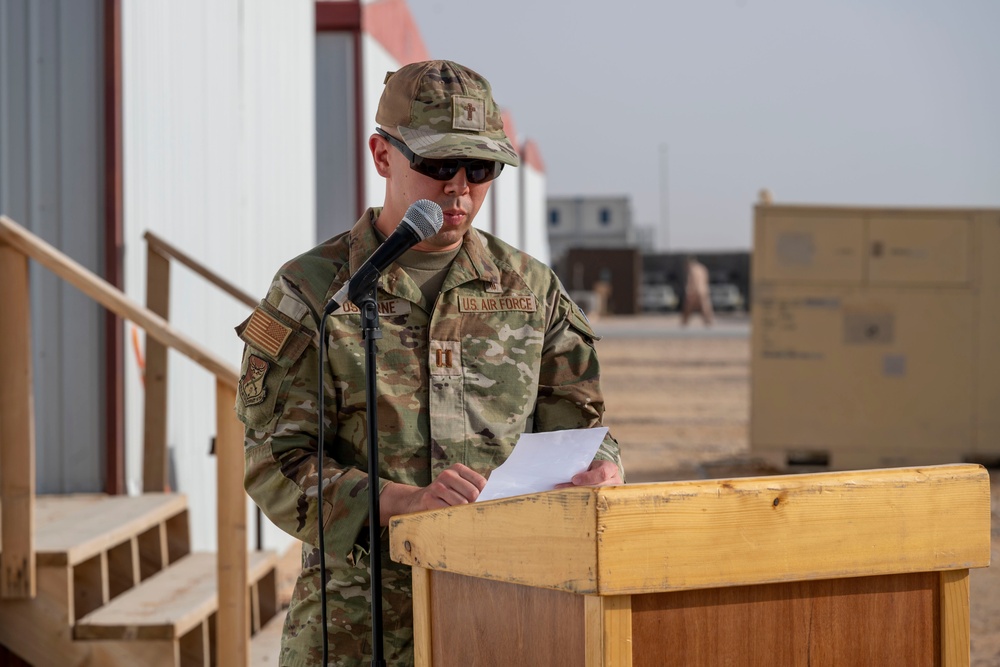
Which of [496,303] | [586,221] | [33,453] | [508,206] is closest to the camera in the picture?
[496,303]

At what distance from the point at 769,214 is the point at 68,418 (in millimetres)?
6061

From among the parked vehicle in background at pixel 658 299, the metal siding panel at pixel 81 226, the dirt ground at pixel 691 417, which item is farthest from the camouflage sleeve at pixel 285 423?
the parked vehicle in background at pixel 658 299

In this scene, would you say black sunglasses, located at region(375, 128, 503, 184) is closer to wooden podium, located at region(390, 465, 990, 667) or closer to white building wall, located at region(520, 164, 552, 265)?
wooden podium, located at region(390, 465, 990, 667)

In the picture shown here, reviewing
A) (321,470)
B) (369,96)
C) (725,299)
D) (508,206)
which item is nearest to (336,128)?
(369,96)

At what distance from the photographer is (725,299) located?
1877 inches

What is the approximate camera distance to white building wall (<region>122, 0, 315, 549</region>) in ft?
18.0

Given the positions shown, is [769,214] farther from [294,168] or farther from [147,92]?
[147,92]

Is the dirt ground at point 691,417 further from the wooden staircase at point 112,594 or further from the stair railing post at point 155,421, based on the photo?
the stair railing post at point 155,421

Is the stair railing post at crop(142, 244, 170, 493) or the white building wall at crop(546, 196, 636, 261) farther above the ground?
the white building wall at crop(546, 196, 636, 261)

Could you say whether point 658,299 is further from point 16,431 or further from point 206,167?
point 16,431

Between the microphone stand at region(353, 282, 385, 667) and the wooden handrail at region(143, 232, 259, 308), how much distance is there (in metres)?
3.84

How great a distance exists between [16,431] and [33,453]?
98mm

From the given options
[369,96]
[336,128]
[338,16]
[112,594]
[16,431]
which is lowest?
[112,594]

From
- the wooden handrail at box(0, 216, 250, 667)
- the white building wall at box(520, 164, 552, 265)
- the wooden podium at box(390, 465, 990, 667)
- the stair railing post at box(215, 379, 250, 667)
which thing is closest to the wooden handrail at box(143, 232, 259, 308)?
the wooden handrail at box(0, 216, 250, 667)
